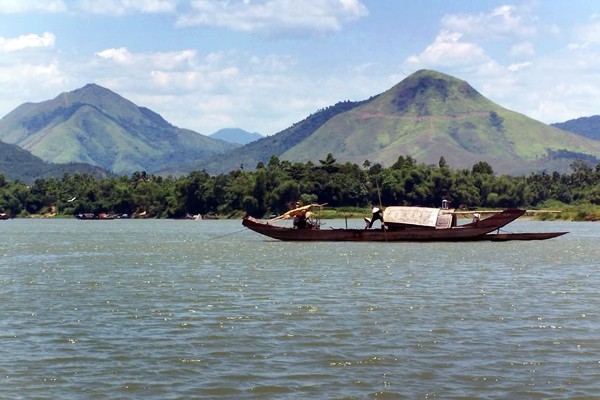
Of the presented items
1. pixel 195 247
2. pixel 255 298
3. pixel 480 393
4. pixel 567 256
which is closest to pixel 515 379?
pixel 480 393

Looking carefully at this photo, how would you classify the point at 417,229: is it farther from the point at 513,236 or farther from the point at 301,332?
the point at 301,332

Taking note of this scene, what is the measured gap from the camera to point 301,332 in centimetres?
2823

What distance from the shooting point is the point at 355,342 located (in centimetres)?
2655

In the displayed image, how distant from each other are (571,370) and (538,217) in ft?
545

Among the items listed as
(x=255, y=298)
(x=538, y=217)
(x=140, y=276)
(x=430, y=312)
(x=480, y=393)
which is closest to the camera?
(x=480, y=393)

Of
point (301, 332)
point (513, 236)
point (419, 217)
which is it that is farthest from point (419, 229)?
point (301, 332)

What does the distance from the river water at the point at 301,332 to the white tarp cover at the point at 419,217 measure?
2966 centimetres

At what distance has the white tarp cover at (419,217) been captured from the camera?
85438 millimetres

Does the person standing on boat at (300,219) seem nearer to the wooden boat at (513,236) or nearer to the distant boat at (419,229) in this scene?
the distant boat at (419,229)

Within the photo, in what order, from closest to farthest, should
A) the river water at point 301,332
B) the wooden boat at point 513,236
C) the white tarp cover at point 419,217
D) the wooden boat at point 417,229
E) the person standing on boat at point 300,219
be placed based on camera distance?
the river water at point 301,332, the wooden boat at point 417,229, the white tarp cover at point 419,217, the wooden boat at point 513,236, the person standing on boat at point 300,219

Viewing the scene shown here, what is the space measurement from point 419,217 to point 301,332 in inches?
2310

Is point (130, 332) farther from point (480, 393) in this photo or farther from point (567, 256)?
point (567, 256)

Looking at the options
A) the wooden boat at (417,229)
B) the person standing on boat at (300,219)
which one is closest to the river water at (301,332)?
the wooden boat at (417,229)

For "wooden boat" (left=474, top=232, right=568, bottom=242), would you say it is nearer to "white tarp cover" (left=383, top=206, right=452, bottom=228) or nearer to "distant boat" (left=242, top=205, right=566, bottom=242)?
"distant boat" (left=242, top=205, right=566, bottom=242)
